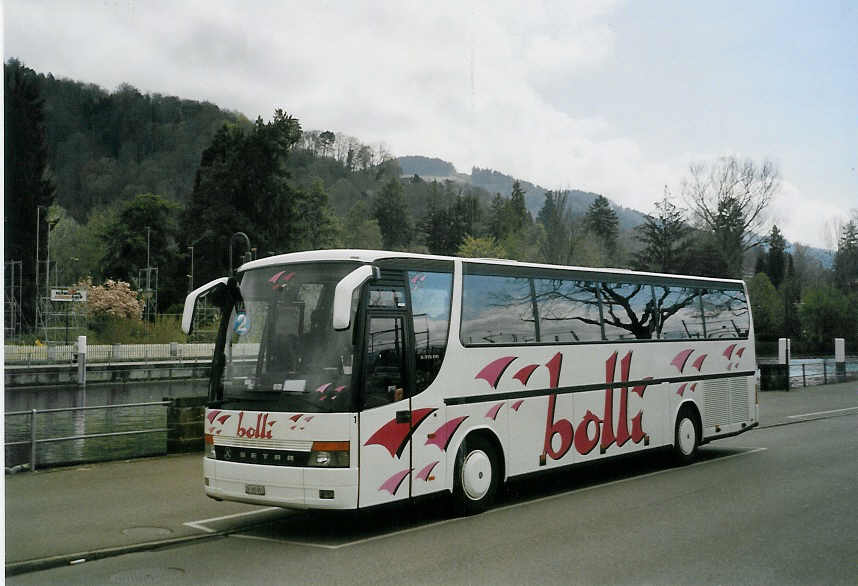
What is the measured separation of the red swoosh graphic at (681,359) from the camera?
15.3 meters

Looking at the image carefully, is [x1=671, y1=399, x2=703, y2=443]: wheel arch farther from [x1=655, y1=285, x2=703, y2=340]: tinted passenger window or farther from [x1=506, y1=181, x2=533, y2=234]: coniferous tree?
[x1=506, y1=181, x2=533, y2=234]: coniferous tree

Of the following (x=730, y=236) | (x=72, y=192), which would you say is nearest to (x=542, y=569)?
(x=730, y=236)

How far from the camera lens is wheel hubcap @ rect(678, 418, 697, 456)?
50.0 feet

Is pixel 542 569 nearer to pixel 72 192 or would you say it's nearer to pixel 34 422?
pixel 34 422

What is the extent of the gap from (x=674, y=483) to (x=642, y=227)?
7525 centimetres

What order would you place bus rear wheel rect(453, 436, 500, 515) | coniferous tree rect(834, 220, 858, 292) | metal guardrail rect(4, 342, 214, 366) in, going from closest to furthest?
bus rear wheel rect(453, 436, 500, 515), metal guardrail rect(4, 342, 214, 366), coniferous tree rect(834, 220, 858, 292)

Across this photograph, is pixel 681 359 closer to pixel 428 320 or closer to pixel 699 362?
pixel 699 362

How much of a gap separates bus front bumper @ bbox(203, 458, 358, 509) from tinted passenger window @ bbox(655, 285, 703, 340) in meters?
7.81

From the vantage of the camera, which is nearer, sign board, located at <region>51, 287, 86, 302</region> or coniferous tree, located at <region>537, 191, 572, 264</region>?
sign board, located at <region>51, 287, 86, 302</region>

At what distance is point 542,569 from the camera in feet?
25.3

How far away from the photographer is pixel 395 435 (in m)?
9.68

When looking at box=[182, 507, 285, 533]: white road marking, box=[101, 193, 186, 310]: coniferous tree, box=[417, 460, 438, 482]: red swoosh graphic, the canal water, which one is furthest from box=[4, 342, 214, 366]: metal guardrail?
box=[417, 460, 438, 482]: red swoosh graphic

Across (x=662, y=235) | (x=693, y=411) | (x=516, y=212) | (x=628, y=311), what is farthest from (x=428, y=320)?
(x=516, y=212)

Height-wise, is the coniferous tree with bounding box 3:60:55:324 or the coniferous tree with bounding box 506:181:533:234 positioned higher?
the coniferous tree with bounding box 506:181:533:234
